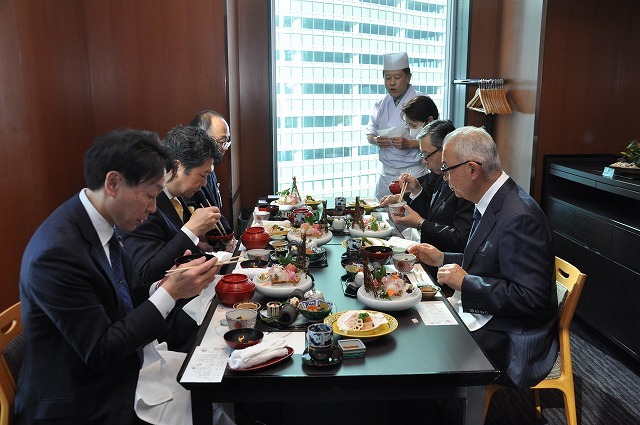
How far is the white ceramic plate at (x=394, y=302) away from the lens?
1963 millimetres

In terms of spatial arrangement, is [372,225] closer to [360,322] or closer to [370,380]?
[360,322]

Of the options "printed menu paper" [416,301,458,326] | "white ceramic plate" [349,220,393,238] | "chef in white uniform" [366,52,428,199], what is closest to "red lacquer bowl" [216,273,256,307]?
"printed menu paper" [416,301,458,326]

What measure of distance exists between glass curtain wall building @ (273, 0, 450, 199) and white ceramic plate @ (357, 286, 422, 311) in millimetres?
Result: 3464

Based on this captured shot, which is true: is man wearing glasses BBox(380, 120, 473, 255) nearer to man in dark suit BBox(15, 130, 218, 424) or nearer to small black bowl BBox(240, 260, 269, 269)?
small black bowl BBox(240, 260, 269, 269)

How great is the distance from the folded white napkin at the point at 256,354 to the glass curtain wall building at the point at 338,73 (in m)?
3.86

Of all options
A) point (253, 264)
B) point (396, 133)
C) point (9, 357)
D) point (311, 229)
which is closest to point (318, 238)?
point (311, 229)

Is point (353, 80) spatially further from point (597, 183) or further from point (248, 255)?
point (248, 255)

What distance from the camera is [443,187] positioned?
3262 mm

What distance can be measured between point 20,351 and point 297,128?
3926 millimetres

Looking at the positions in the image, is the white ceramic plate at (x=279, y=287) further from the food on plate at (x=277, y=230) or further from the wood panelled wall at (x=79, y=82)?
the wood panelled wall at (x=79, y=82)

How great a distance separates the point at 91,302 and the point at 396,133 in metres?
3.46

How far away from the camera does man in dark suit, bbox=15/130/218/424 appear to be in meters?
1.52

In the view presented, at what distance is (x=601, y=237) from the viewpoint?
11.4 feet

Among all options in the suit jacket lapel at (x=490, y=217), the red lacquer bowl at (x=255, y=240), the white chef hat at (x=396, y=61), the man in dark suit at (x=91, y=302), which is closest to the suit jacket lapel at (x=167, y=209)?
the red lacquer bowl at (x=255, y=240)
